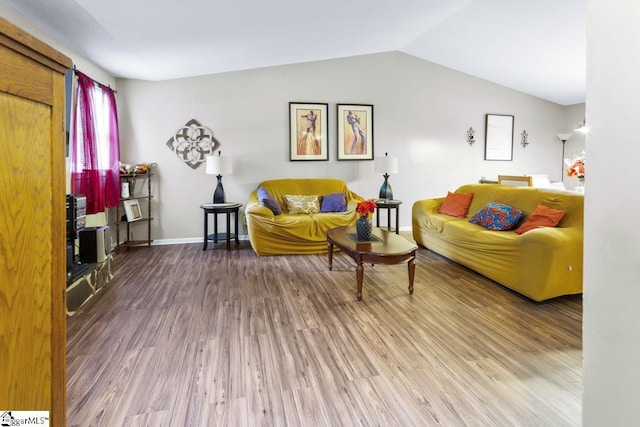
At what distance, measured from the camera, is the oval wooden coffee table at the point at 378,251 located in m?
2.99

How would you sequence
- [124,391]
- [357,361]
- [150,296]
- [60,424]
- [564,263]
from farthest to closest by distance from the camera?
[150,296]
[564,263]
[357,361]
[124,391]
[60,424]

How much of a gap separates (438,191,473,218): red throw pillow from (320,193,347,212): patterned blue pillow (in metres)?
1.36

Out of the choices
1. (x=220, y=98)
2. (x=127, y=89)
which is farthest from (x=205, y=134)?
(x=127, y=89)

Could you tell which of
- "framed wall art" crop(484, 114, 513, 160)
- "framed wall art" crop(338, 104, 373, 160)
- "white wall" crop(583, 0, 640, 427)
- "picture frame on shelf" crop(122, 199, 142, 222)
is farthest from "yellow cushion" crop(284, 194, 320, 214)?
"white wall" crop(583, 0, 640, 427)

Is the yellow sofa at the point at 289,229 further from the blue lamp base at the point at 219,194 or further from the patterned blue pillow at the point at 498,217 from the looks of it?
the patterned blue pillow at the point at 498,217

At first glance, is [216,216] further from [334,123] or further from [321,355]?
[321,355]

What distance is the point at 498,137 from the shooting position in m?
6.60

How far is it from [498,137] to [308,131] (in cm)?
364

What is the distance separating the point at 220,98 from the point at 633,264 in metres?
5.36

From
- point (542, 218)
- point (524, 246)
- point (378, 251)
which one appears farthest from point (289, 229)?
point (542, 218)

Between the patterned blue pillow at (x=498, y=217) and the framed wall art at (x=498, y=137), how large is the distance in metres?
2.89

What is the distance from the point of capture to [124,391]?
5.85 ft

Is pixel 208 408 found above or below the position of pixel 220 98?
below

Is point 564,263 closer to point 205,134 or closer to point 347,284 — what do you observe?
point 347,284
